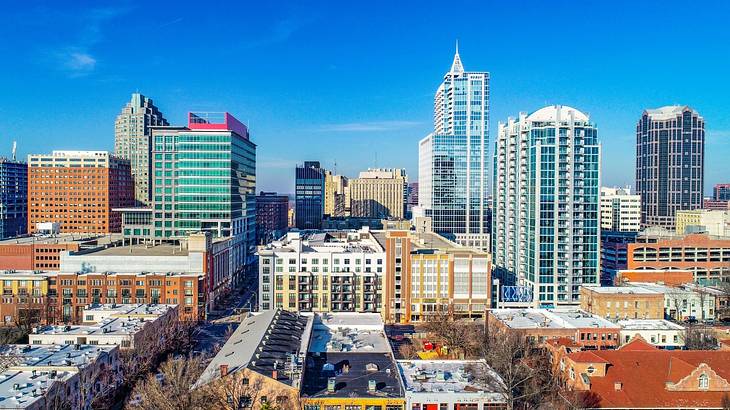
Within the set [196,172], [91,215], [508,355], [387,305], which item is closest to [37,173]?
[91,215]

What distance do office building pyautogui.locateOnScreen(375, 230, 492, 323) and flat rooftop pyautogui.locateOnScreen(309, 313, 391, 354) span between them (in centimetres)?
1097

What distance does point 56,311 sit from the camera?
71438mm

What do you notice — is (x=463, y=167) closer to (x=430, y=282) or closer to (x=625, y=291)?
(x=430, y=282)

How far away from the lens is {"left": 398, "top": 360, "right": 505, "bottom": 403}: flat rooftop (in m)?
38.2

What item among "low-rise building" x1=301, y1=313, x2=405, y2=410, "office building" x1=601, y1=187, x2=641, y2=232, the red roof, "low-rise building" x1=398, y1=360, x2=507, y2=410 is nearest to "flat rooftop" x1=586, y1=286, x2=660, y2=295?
the red roof

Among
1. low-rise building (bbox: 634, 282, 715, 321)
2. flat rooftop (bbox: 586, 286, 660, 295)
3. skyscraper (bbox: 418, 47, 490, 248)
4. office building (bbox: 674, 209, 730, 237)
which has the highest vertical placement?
skyscraper (bbox: 418, 47, 490, 248)

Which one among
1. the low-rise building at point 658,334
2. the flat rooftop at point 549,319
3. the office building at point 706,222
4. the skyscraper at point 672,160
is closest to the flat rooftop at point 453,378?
the flat rooftop at point 549,319

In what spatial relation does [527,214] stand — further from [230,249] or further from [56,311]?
[56,311]

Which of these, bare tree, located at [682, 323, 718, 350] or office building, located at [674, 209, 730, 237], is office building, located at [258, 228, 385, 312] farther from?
office building, located at [674, 209, 730, 237]

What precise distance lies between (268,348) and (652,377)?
82.9 feet

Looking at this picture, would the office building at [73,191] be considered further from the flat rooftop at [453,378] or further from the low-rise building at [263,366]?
the flat rooftop at [453,378]

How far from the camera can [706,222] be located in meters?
132

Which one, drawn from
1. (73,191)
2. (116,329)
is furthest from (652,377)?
(73,191)

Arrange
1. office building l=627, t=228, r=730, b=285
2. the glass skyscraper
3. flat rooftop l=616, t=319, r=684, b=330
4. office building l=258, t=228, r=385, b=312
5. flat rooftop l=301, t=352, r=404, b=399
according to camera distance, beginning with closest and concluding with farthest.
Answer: flat rooftop l=301, t=352, r=404, b=399
flat rooftop l=616, t=319, r=684, b=330
office building l=258, t=228, r=385, b=312
office building l=627, t=228, r=730, b=285
the glass skyscraper
